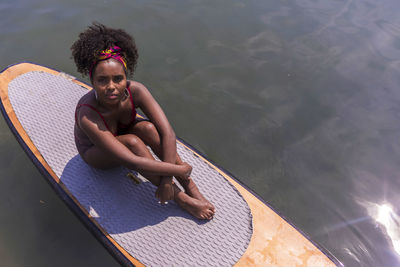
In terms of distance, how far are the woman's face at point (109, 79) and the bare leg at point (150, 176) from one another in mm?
394

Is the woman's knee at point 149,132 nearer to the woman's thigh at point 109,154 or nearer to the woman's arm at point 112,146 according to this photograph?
the woman's thigh at point 109,154

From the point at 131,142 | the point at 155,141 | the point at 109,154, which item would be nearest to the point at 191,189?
the point at 155,141

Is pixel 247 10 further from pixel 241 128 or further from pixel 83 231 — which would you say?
pixel 83 231

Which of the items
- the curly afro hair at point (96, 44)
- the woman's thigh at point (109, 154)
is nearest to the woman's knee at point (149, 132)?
the woman's thigh at point (109, 154)

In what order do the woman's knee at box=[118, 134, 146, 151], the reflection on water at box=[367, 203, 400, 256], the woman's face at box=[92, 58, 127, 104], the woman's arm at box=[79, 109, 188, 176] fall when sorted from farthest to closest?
the reflection on water at box=[367, 203, 400, 256] → the woman's knee at box=[118, 134, 146, 151] → the woman's arm at box=[79, 109, 188, 176] → the woman's face at box=[92, 58, 127, 104]

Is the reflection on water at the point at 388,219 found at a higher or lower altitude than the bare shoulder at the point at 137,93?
lower

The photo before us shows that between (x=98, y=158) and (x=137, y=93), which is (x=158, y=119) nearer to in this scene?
(x=137, y=93)

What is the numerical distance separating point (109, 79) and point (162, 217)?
1.25m

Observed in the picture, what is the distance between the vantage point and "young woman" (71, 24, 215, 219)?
2.09 meters

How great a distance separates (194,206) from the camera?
249 centimetres

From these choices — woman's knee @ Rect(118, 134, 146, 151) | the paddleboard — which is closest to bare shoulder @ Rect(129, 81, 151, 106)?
woman's knee @ Rect(118, 134, 146, 151)

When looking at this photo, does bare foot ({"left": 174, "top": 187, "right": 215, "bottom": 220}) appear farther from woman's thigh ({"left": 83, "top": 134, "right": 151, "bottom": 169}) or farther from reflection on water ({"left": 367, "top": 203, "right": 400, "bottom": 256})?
reflection on water ({"left": 367, "top": 203, "right": 400, "bottom": 256})

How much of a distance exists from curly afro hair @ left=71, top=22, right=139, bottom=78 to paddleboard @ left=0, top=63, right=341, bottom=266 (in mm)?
1076

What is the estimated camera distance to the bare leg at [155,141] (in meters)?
2.51
